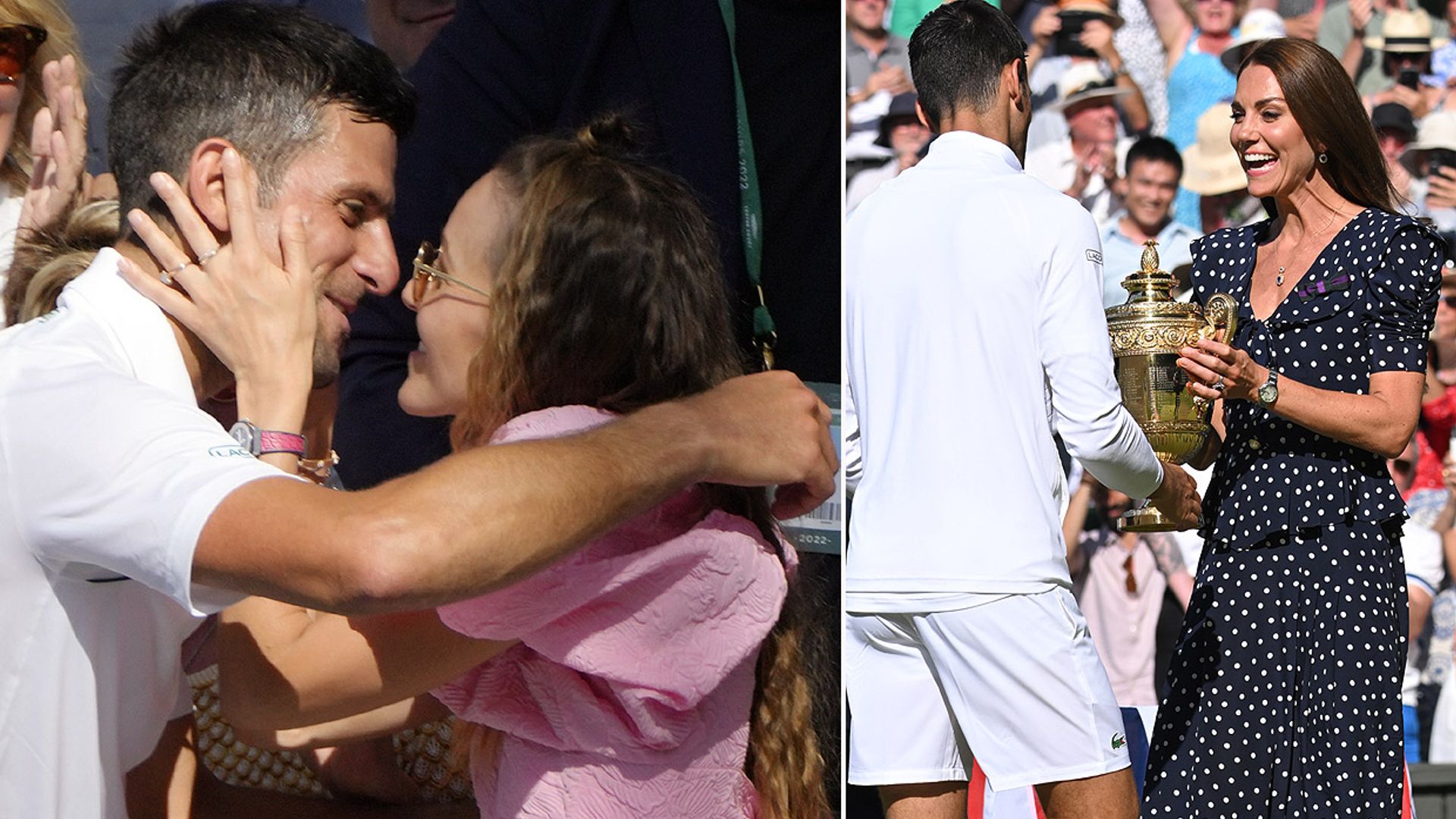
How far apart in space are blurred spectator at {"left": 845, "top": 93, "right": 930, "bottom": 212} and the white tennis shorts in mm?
1749

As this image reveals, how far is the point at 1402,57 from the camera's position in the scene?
16.7 feet

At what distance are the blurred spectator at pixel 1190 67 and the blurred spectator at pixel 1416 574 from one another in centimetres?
108

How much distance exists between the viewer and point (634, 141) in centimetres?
169

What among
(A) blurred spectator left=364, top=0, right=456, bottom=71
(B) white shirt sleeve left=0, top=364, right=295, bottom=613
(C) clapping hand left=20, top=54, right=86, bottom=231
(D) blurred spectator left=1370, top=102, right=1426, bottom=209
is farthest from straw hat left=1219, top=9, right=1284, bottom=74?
(B) white shirt sleeve left=0, top=364, right=295, bottom=613

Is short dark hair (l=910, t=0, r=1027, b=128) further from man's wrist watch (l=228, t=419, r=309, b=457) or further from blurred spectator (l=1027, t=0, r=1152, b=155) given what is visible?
man's wrist watch (l=228, t=419, r=309, b=457)

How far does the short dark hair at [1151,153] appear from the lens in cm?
478

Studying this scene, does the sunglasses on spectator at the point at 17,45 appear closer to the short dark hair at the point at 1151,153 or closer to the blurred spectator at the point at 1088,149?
the blurred spectator at the point at 1088,149

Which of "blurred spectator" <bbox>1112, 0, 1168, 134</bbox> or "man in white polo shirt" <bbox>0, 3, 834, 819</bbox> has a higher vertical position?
"blurred spectator" <bbox>1112, 0, 1168, 134</bbox>

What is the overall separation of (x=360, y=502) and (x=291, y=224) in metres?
0.44

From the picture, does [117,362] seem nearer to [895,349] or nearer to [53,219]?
[53,219]

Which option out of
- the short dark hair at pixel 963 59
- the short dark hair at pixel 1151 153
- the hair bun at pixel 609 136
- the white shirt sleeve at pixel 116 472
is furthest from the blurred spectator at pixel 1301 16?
the white shirt sleeve at pixel 116 472

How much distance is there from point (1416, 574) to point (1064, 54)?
6.57 ft

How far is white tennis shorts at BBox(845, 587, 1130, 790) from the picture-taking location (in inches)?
108

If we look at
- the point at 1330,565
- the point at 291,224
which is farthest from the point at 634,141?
the point at 1330,565
